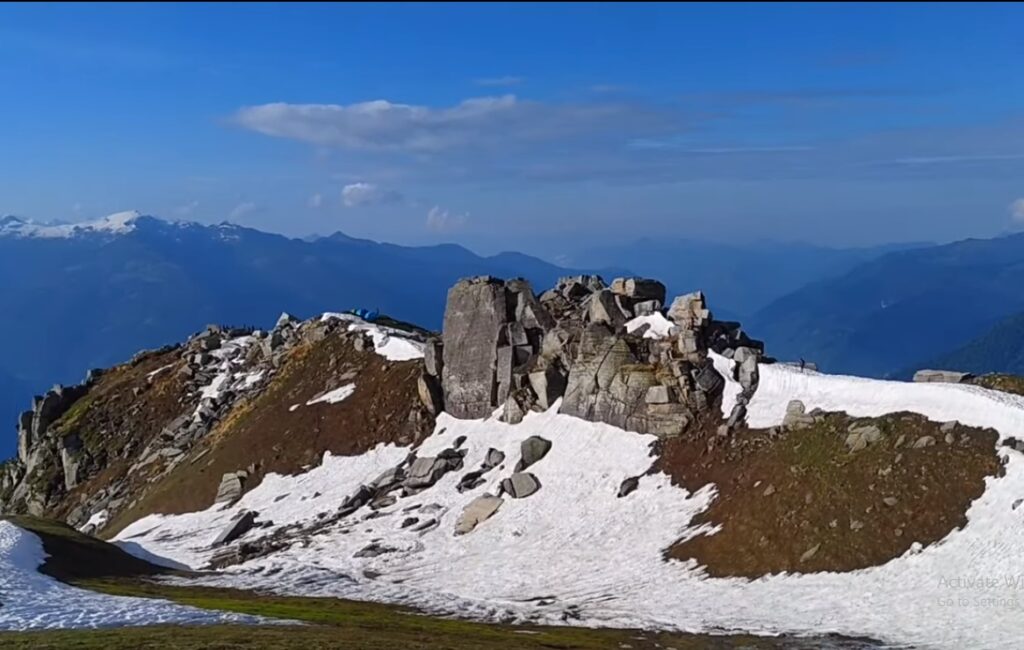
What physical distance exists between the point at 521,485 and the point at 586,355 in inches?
400

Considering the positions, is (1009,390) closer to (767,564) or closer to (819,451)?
(819,451)

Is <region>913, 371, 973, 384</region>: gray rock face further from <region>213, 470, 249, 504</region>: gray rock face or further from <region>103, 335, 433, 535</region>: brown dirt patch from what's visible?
<region>213, 470, 249, 504</region>: gray rock face

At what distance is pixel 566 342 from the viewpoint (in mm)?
68750

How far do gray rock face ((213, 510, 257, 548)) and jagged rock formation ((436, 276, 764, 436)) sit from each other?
16693mm

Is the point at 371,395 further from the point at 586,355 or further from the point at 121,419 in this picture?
the point at 121,419

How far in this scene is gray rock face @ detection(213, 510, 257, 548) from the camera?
67.2 m

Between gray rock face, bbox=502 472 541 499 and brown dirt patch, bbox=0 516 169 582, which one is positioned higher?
gray rock face, bbox=502 472 541 499

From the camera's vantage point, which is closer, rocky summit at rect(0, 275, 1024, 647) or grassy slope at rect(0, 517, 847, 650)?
grassy slope at rect(0, 517, 847, 650)

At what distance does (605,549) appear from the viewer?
5212 centimetres

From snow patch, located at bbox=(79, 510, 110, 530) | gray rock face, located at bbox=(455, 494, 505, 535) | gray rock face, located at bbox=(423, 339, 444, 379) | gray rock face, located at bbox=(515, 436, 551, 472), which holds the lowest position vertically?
snow patch, located at bbox=(79, 510, 110, 530)

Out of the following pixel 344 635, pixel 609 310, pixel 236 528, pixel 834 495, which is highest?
pixel 609 310

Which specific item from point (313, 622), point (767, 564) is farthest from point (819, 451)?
point (313, 622)

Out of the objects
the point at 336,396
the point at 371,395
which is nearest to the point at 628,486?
the point at 371,395

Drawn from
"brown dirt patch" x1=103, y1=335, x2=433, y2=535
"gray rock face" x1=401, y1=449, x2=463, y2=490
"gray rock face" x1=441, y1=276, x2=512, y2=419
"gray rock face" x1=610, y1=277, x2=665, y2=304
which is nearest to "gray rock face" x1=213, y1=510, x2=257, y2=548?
"brown dirt patch" x1=103, y1=335, x2=433, y2=535
